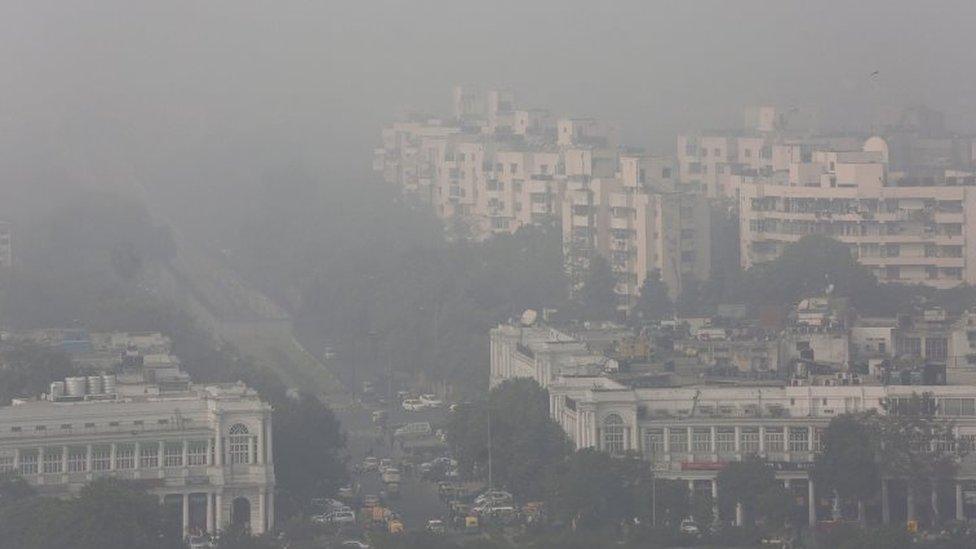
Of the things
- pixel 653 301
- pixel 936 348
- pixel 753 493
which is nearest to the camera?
pixel 753 493

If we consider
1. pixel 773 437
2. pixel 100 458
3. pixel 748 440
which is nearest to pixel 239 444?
pixel 100 458

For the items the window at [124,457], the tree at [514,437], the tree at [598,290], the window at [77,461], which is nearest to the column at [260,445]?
the window at [124,457]

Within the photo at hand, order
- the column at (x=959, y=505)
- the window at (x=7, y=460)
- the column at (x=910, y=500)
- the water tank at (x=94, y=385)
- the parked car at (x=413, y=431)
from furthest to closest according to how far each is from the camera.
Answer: the parked car at (x=413, y=431) < the water tank at (x=94, y=385) < the window at (x=7, y=460) < the column at (x=959, y=505) < the column at (x=910, y=500)

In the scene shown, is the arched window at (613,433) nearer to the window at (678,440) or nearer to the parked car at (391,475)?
the window at (678,440)

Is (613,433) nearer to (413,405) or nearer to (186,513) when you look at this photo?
(186,513)

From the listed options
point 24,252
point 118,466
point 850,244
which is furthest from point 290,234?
point 118,466

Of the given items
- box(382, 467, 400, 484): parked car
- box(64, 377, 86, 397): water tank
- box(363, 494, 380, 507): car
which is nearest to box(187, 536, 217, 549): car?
box(363, 494, 380, 507): car

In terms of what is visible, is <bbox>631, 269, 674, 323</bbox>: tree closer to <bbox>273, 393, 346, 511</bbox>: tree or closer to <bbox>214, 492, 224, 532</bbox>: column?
<bbox>273, 393, 346, 511</bbox>: tree
